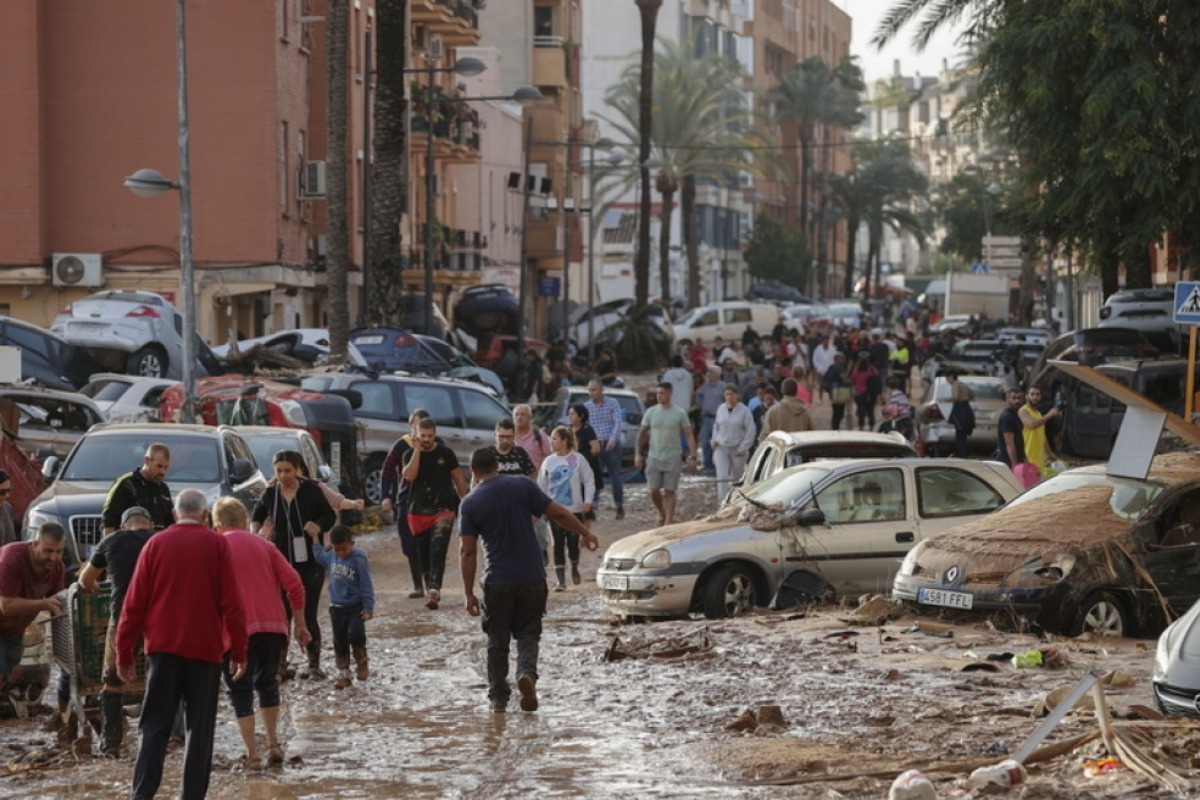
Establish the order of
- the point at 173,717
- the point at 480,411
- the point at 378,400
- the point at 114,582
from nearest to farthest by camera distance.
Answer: the point at 173,717
the point at 114,582
the point at 378,400
the point at 480,411

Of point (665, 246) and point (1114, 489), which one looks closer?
point (1114, 489)

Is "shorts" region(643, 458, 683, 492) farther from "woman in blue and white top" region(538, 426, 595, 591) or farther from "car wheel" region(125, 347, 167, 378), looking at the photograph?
"car wheel" region(125, 347, 167, 378)

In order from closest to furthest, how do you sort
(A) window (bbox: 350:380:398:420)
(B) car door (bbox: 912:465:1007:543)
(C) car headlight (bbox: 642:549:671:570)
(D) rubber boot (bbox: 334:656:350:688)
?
(D) rubber boot (bbox: 334:656:350:688)
(C) car headlight (bbox: 642:549:671:570)
(B) car door (bbox: 912:465:1007:543)
(A) window (bbox: 350:380:398:420)

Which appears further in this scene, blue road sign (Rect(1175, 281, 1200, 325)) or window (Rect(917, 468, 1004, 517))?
blue road sign (Rect(1175, 281, 1200, 325))

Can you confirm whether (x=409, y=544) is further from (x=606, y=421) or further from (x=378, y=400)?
(x=378, y=400)

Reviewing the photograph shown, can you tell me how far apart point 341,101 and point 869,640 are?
21980 millimetres

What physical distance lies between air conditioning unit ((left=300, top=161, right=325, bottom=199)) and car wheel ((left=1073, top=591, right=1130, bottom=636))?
33.2 meters

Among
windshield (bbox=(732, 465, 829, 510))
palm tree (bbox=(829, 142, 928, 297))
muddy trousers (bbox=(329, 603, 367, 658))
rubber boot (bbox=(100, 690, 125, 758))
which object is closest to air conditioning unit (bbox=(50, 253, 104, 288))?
windshield (bbox=(732, 465, 829, 510))

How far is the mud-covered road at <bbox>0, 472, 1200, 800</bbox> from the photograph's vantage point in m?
11.1

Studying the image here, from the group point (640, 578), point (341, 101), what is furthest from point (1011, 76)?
point (640, 578)

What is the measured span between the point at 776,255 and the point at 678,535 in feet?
351

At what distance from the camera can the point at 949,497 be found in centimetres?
1892

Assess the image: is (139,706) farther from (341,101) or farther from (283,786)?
(341,101)

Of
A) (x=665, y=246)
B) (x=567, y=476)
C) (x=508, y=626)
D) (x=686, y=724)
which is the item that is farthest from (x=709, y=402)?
(x=665, y=246)
